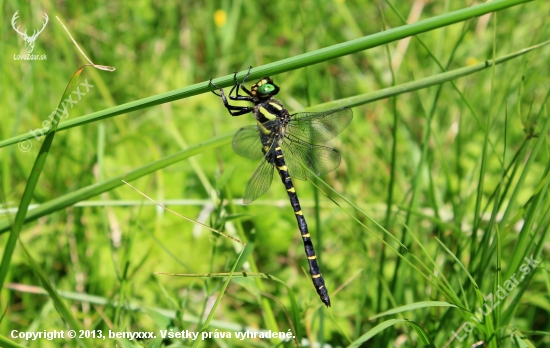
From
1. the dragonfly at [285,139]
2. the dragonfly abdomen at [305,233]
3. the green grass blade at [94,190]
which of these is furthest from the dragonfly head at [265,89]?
the green grass blade at [94,190]

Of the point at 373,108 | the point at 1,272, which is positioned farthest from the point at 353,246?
the point at 1,272

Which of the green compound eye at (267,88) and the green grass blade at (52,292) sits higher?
the green compound eye at (267,88)

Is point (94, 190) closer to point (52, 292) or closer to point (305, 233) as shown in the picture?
point (52, 292)

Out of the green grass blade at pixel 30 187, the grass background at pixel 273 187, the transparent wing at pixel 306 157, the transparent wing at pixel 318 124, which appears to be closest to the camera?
the green grass blade at pixel 30 187

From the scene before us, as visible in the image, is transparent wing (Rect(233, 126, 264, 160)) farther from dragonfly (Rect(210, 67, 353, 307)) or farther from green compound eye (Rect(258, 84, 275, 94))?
green compound eye (Rect(258, 84, 275, 94))

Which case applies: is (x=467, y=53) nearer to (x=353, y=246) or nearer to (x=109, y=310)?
(x=353, y=246)

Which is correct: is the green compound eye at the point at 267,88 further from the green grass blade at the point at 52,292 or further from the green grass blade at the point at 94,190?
the green grass blade at the point at 52,292
